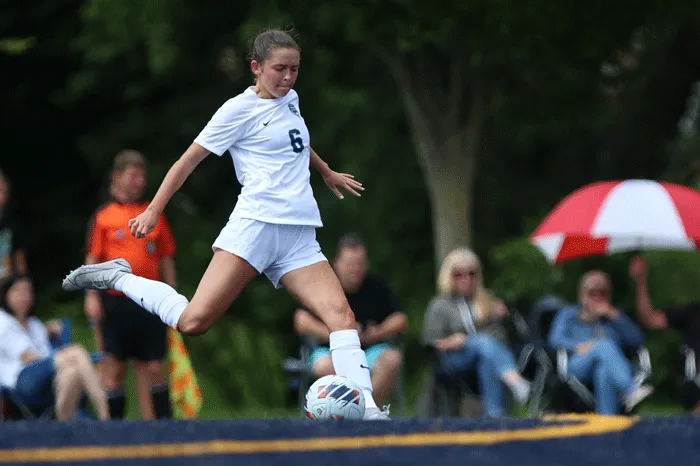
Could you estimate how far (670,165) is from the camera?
1914 cm

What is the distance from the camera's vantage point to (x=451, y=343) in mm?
10625

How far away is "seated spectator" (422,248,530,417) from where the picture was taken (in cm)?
1055

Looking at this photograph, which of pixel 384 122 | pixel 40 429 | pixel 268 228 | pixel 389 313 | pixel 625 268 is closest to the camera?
pixel 40 429

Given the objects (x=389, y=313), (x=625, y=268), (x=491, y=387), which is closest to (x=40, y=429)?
(x=389, y=313)

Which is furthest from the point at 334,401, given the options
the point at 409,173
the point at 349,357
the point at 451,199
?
the point at 409,173

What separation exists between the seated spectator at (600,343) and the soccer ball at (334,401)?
415 cm

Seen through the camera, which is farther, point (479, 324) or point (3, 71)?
point (3, 71)

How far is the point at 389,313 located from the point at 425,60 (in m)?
6.05

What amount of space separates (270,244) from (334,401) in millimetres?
757

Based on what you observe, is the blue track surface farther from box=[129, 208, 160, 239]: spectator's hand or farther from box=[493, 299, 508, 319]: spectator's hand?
box=[493, 299, 508, 319]: spectator's hand

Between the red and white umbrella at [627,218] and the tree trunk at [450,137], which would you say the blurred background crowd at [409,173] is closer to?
the tree trunk at [450,137]

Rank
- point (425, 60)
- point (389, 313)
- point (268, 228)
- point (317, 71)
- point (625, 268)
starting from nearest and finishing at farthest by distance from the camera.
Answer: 1. point (268, 228)
2. point (389, 313)
3. point (625, 268)
4. point (425, 60)
5. point (317, 71)

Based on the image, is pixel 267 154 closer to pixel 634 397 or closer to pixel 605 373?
pixel 605 373

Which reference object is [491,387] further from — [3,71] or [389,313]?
[3,71]
